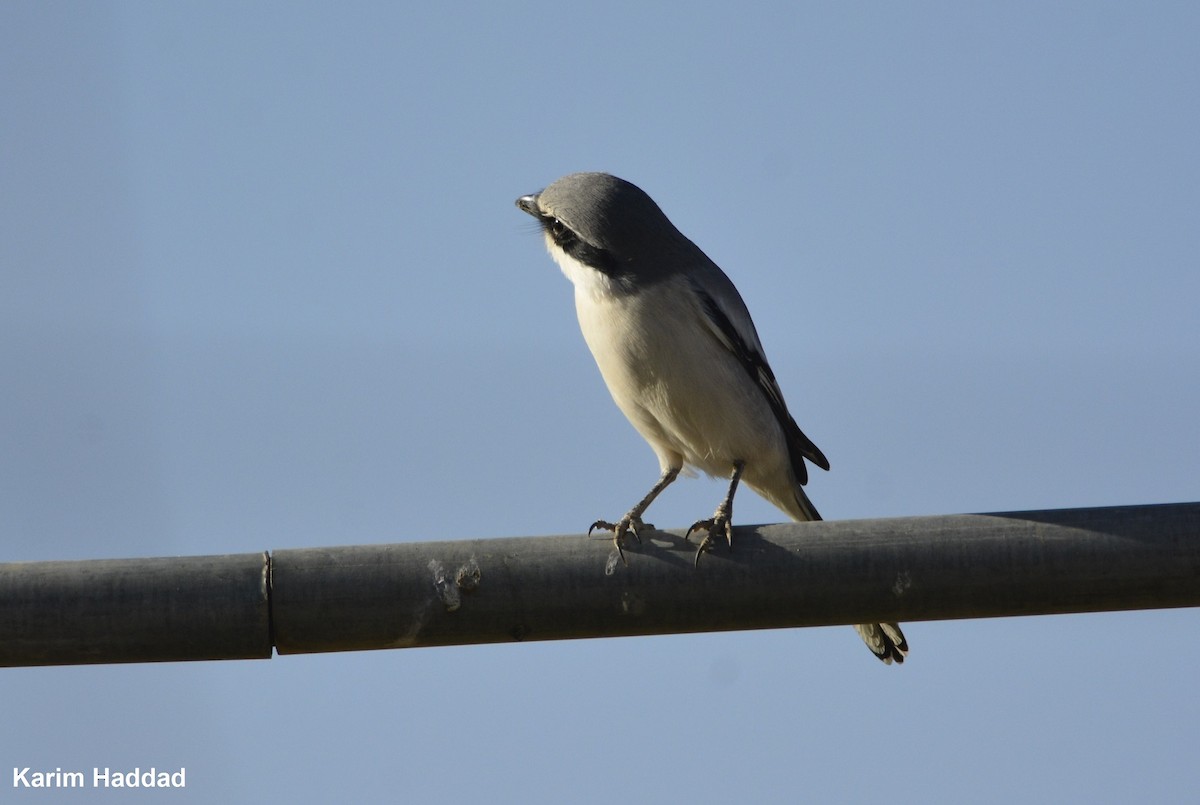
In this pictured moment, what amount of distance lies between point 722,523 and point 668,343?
5.35 ft

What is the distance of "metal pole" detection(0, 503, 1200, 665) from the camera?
387 centimetres

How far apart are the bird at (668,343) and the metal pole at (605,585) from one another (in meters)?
2.47

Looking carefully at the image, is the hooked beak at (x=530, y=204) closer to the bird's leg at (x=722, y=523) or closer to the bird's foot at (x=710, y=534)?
the bird's leg at (x=722, y=523)

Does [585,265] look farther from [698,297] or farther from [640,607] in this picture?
[640,607]

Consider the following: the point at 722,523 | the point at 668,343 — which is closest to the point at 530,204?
the point at 668,343

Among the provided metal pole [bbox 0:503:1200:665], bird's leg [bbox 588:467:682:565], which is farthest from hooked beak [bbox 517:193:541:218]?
metal pole [bbox 0:503:1200:665]

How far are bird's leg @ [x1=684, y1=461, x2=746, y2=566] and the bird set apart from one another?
0.02 metres

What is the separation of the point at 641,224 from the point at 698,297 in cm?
51

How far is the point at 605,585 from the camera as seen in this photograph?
3.96 metres

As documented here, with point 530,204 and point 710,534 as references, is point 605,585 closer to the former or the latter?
point 710,534

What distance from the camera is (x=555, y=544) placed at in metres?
4.05

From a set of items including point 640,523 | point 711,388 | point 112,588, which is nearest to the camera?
point 112,588

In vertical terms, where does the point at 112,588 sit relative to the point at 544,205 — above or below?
below

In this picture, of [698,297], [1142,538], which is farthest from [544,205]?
[1142,538]
